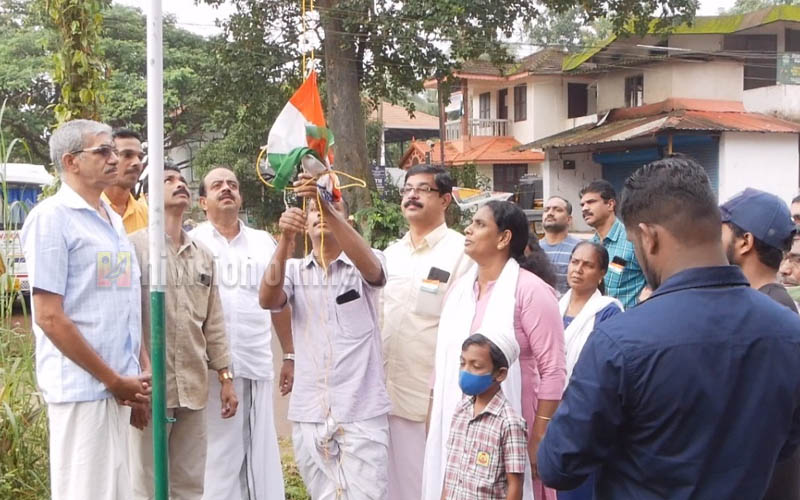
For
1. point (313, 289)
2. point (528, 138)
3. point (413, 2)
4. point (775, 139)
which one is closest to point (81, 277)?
point (313, 289)

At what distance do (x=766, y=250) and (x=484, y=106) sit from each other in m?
26.4

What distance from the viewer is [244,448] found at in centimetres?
385

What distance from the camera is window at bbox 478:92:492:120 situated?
27.9 meters

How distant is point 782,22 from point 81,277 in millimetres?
21642

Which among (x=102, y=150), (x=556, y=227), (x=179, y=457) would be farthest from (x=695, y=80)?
(x=102, y=150)

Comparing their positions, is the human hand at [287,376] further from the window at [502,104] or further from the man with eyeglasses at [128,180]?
the window at [502,104]

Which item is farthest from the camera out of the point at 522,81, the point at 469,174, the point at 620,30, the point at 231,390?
the point at 522,81

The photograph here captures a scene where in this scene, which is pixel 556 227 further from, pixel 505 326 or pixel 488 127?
pixel 488 127

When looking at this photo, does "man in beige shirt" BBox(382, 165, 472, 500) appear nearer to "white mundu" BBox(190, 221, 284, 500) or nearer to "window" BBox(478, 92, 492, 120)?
"white mundu" BBox(190, 221, 284, 500)

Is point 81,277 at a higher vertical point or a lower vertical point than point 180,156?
lower

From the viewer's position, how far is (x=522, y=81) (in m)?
25.3

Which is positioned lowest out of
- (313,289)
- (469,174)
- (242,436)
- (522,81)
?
(242,436)

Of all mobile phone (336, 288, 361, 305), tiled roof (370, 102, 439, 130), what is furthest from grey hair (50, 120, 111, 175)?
tiled roof (370, 102, 439, 130)

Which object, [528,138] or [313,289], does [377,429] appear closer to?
[313,289]
